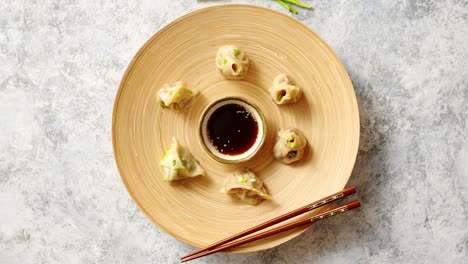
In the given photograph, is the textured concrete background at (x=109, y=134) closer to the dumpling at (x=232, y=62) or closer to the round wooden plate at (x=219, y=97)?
the round wooden plate at (x=219, y=97)

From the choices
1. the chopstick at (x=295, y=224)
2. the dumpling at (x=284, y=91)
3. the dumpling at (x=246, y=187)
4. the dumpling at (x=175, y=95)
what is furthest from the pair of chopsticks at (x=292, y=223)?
the dumpling at (x=175, y=95)

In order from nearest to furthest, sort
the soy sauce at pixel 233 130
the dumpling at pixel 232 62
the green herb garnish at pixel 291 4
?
the dumpling at pixel 232 62 < the soy sauce at pixel 233 130 < the green herb garnish at pixel 291 4

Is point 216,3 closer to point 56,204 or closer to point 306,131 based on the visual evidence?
point 306,131

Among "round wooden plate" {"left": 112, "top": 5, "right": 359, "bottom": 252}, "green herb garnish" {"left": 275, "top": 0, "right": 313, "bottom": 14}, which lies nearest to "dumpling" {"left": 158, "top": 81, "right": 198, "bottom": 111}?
"round wooden plate" {"left": 112, "top": 5, "right": 359, "bottom": 252}

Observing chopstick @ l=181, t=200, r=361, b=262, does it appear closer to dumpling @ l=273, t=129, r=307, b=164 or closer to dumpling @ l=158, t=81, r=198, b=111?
dumpling @ l=273, t=129, r=307, b=164

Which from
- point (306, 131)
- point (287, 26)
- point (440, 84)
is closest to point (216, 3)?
point (287, 26)

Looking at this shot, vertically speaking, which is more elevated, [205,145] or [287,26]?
[287,26]

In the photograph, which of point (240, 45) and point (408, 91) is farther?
point (408, 91)
